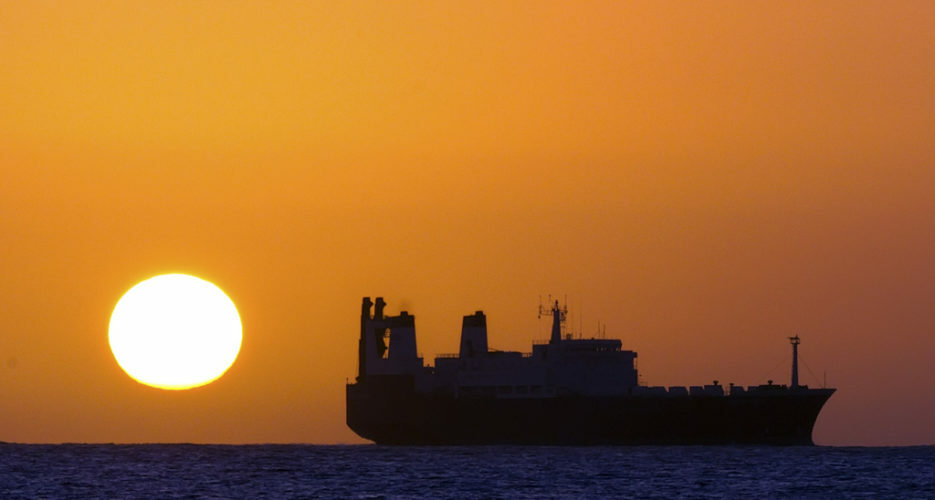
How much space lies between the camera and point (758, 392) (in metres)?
127

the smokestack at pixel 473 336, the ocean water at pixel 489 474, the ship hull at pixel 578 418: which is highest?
the smokestack at pixel 473 336

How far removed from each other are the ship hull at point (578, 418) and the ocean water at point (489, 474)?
2.35 meters

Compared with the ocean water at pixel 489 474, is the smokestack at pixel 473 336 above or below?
above

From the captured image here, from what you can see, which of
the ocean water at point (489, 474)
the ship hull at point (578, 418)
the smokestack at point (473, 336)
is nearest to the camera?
the ocean water at point (489, 474)

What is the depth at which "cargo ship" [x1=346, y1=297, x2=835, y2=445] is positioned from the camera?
12712 centimetres

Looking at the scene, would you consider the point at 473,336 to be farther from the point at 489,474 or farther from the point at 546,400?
the point at 489,474

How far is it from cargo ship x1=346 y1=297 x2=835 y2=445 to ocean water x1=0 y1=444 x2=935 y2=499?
2578 millimetres

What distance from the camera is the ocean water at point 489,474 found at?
82.4 meters

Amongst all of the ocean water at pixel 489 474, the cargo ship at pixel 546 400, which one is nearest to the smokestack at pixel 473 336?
the cargo ship at pixel 546 400

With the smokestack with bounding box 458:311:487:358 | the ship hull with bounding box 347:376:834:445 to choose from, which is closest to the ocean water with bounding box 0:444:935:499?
the ship hull with bounding box 347:376:834:445

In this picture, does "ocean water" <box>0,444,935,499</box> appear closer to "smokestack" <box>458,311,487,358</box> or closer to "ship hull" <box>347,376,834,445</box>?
"ship hull" <box>347,376,834,445</box>

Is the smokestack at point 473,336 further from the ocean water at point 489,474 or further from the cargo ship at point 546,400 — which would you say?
the ocean water at point 489,474

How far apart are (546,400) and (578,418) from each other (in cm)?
261

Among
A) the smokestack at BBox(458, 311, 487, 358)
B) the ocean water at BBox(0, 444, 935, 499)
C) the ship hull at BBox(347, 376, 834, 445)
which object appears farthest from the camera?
the smokestack at BBox(458, 311, 487, 358)
